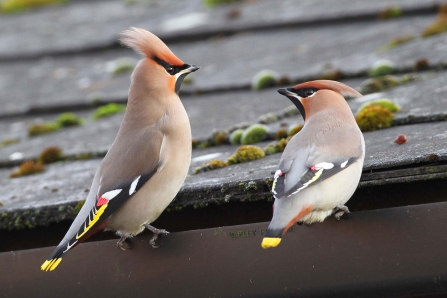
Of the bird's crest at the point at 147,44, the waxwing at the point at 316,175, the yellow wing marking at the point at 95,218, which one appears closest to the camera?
Result: the waxwing at the point at 316,175

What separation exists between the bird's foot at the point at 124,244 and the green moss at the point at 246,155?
28.3 inches

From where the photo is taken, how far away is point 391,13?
670 cm

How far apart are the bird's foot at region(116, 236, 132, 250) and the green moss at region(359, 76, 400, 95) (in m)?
2.04

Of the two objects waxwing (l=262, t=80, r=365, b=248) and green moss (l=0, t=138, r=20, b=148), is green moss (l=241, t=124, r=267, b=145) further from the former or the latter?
green moss (l=0, t=138, r=20, b=148)

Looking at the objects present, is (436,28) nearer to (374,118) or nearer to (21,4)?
(374,118)

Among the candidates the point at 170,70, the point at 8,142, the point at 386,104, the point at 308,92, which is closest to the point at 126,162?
the point at 170,70

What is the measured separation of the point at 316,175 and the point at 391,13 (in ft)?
12.9

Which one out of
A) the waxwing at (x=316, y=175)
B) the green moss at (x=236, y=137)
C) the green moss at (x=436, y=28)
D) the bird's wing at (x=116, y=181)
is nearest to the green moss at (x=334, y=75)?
the green moss at (x=436, y=28)

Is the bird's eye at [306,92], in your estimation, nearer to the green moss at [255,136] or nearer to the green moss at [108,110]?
the green moss at [255,136]

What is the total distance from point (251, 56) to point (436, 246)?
388 centimetres

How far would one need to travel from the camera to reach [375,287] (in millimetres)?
3037

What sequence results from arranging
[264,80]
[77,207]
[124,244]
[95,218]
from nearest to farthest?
[95,218], [124,244], [77,207], [264,80]

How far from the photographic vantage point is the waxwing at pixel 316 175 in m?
2.95

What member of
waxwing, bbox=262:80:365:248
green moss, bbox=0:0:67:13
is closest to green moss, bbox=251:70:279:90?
waxwing, bbox=262:80:365:248
